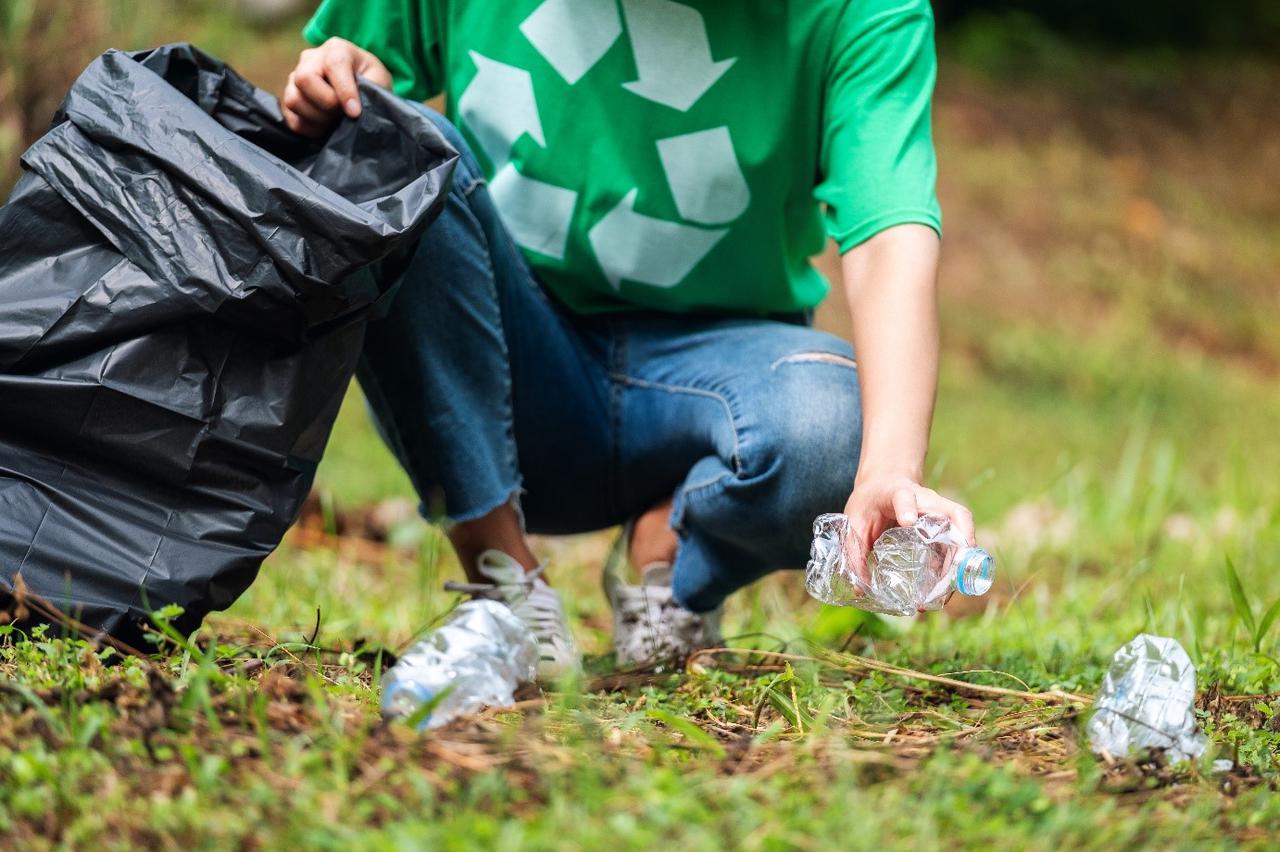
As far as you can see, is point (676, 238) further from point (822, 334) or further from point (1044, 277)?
point (1044, 277)

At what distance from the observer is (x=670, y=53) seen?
219cm

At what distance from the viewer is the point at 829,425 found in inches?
81.1

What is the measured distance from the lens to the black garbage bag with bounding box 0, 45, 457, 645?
1713mm

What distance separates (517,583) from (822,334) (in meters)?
0.64

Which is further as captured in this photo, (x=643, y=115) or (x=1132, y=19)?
(x=1132, y=19)

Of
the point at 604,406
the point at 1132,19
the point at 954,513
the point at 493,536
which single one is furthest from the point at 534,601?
the point at 1132,19

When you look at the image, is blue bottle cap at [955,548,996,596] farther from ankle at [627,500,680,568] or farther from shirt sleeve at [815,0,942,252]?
ankle at [627,500,680,568]

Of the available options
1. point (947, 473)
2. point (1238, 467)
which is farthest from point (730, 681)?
point (947, 473)

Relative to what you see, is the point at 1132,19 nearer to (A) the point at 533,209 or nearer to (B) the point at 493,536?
(A) the point at 533,209

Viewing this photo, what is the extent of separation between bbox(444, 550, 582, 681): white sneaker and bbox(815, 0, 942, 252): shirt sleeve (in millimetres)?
715

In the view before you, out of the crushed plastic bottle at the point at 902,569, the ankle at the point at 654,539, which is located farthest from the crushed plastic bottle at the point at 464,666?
the ankle at the point at 654,539

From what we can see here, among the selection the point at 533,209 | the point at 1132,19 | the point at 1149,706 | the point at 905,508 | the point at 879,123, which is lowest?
the point at 1132,19

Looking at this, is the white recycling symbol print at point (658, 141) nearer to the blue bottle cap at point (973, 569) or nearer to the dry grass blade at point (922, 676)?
the dry grass blade at point (922, 676)

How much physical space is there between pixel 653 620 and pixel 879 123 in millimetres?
910
